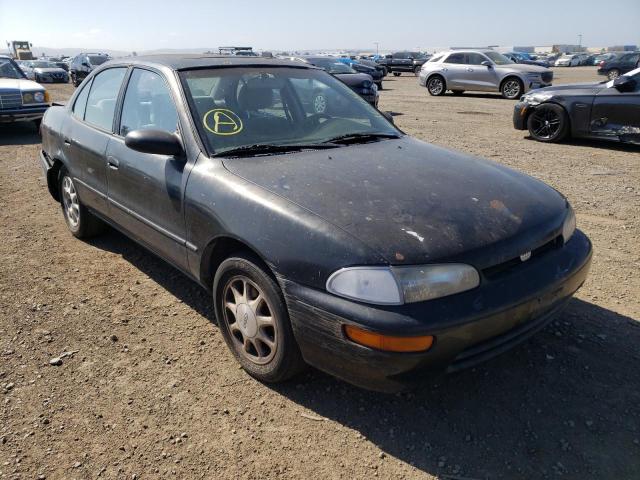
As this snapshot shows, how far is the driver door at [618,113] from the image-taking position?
763 centimetres

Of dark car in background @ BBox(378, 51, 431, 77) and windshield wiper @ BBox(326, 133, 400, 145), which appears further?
dark car in background @ BBox(378, 51, 431, 77)

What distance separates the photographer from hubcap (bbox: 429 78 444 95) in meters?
18.6

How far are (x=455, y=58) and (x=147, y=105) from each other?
17.2 m

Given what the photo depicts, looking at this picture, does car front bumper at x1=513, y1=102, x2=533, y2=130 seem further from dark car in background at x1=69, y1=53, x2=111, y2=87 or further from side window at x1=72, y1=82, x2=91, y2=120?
dark car in background at x1=69, y1=53, x2=111, y2=87

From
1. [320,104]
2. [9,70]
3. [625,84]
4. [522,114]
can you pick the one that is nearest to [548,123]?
[522,114]

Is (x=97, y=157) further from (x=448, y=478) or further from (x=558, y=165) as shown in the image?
(x=558, y=165)

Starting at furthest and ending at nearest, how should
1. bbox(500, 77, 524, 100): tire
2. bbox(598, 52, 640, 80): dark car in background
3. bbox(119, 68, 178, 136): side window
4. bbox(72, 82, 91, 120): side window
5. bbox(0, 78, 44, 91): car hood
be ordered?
1. bbox(598, 52, 640, 80): dark car in background
2. bbox(500, 77, 524, 100): tire
3. bbox(0, 78, 44, 91): car hood
4. bbox(72, 82, 91, 120): side window
5. bbox(119, 68, 178, 136): side window

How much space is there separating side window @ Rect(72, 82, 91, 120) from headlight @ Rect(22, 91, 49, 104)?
7279 mm

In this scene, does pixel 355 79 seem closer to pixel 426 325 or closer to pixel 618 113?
pixel 618 113

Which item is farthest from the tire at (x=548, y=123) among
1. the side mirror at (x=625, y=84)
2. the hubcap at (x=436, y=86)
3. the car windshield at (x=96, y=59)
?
the car windshield at (x=96, y=59)

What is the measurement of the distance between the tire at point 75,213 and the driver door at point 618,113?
765 cm

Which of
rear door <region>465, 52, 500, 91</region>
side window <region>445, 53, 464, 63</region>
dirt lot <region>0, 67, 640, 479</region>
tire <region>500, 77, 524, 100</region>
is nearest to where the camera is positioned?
dirt lot <region>0, 67, 640, 479</region>

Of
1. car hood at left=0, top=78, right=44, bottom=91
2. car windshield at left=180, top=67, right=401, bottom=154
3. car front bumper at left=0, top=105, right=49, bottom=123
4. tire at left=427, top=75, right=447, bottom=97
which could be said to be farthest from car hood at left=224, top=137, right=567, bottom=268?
tire at left=427, top=75, right=447, bottom=97

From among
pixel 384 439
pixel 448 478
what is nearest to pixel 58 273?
pixel 384 439
